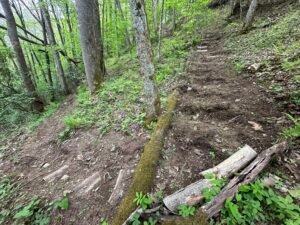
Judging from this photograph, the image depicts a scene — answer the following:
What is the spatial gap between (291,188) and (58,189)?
3135mm

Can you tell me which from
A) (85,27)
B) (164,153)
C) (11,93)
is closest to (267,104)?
(164,153)

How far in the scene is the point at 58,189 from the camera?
117 inches

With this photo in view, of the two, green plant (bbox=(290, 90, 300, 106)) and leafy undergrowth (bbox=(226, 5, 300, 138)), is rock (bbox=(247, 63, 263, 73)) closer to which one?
leafy undergrowth (bbox=(226, 5, 300, 138))

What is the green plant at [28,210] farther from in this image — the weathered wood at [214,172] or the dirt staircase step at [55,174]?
the weathered wood at [214,172]

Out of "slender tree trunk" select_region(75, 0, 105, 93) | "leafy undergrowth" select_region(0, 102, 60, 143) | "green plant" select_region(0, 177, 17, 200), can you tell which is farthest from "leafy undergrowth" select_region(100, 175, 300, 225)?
"leafy undergrowth" select_region(0, 102, 60, 143)

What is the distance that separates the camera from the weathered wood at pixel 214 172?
2.16 meters

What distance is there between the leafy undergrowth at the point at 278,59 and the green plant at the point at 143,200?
7.19ft

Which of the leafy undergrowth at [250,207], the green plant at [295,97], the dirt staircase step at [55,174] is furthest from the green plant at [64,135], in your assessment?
the green plant at [295,97]

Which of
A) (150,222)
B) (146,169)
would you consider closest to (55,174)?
(146,169)

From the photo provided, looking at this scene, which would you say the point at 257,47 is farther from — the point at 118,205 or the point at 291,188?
the point at 118,205

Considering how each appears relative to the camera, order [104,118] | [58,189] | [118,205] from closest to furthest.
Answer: [118,205], [58,189], [104,118]

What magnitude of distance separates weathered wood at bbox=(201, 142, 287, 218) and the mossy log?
0.81 meters

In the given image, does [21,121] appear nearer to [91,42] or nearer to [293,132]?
[91,42]

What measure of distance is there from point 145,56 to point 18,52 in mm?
6504
